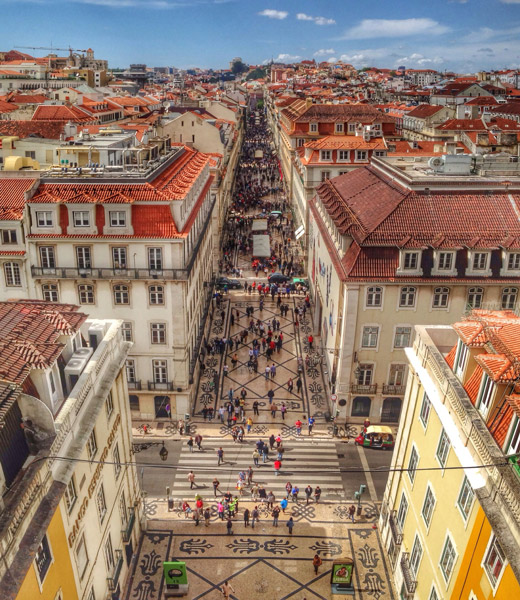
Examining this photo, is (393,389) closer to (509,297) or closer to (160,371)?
(509,297)

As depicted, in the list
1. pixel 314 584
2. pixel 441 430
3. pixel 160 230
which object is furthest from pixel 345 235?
pixel 314 584

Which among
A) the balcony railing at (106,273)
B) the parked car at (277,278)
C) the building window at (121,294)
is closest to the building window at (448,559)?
the balcony railing at (106,273)

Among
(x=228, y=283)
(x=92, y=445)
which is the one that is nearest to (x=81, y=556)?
(x=92, y=445)

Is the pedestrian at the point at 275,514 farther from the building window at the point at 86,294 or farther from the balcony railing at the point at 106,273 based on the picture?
the building window at the point at 86,294

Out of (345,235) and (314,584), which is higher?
(345,235)

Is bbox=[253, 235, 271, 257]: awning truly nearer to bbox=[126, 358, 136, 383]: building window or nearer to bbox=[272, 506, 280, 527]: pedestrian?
bbox=[126, 358, 136, 383]: building window

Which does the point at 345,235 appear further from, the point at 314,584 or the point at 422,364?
the point at 314,584
